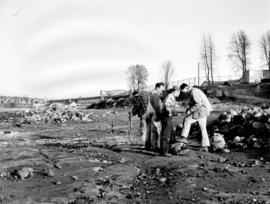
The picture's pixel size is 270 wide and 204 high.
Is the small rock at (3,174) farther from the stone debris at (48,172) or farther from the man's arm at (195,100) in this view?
the man's arm at (195,100)

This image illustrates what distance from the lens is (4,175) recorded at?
889 centimetres

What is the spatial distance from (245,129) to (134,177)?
18.2 feet

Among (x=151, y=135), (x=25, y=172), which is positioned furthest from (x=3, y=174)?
(x=151, y=135)

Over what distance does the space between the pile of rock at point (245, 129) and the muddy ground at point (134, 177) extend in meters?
0.81

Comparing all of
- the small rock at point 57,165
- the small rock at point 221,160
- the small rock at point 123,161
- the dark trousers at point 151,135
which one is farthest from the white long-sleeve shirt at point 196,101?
the small rock at point 57,165

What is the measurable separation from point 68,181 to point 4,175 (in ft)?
5.51

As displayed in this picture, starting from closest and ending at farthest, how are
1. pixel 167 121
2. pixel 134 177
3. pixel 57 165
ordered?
1. pixel 134 177
2. pixel 57 165
3. pixel 167 121

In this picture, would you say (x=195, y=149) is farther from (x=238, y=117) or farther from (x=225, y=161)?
(x=238, y=117)

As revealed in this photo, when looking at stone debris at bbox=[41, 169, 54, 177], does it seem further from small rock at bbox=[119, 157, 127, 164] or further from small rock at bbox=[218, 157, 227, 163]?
small rock at bbox=[218, 157, 227, 163]

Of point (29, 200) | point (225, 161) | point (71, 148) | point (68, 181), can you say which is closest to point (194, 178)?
point (225, 161)

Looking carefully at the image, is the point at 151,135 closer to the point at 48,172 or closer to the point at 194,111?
the point at 194,111

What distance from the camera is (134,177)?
8.38m

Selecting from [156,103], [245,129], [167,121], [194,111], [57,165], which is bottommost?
[57,165]

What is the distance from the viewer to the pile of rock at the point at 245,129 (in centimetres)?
1143
